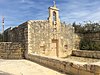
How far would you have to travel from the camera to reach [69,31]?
1730 cm

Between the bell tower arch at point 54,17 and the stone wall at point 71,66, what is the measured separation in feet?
18.5

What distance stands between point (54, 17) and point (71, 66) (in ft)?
31.8

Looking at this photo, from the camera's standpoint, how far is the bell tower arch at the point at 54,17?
51.4 ft

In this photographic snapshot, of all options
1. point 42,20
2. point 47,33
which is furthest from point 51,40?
point 42,20

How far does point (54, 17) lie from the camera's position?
53.5ft

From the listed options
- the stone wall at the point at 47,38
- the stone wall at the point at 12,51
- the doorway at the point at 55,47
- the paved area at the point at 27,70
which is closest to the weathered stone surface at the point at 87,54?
the stone wall at the point at 47,38

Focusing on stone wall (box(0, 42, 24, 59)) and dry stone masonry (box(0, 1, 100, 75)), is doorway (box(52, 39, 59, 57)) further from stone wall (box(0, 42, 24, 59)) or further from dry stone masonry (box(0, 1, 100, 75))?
stone wall (box(0, 42, 24, 59))

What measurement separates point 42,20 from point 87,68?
9.64 metres

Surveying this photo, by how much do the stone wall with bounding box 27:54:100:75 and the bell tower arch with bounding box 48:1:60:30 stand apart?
18.5 ft

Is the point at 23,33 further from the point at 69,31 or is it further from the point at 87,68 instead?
the point at 87,68

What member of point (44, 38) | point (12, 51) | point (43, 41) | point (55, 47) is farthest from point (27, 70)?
point (55, 47)

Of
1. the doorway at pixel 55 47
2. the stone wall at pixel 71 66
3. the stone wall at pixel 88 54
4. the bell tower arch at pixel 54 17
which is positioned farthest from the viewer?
the doorway at pixel 55 47

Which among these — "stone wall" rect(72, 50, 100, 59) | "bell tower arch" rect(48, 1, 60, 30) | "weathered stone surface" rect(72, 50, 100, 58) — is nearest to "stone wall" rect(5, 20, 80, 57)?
"bell tower arch" rect(48, 1, 60, 30)

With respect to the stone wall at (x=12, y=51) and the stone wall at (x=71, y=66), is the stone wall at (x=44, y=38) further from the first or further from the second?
the stone wall at (x=71, y=66)
